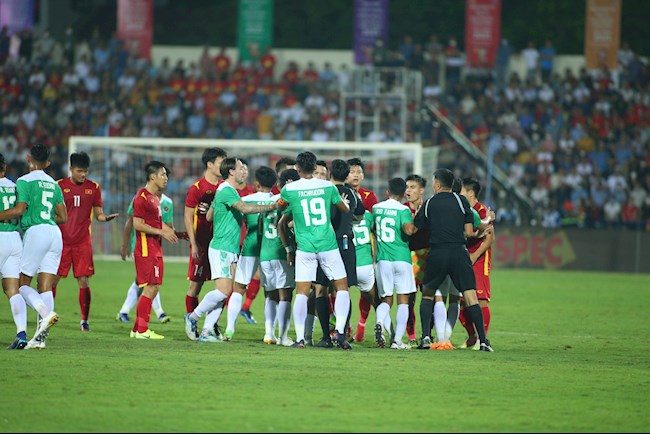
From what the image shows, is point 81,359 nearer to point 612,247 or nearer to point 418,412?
point 418,412

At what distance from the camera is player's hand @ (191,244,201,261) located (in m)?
12.7

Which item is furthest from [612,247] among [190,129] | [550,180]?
[190,129]

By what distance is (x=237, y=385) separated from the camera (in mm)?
9188

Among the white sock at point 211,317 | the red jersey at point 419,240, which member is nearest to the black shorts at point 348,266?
the red jersey at point 419,240

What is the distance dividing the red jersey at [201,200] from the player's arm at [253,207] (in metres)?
0.76

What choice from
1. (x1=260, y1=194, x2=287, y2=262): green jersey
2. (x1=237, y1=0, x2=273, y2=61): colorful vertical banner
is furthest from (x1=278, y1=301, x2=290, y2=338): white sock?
(x1=237, y1=0, x2=273, y2=61): colorful vertical banner

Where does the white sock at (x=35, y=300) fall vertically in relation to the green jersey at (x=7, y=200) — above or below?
below

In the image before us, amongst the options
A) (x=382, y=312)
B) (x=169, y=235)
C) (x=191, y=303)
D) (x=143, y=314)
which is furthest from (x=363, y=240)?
(x=143, y=314)

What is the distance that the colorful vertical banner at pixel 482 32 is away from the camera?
34.2 metres

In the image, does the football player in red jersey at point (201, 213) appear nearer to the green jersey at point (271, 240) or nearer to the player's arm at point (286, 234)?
the green jersey at point (271, 240)

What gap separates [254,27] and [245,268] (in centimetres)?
2339

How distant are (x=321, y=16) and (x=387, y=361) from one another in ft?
126

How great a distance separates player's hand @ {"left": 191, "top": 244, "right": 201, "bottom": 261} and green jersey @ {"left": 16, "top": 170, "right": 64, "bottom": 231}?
1845mm

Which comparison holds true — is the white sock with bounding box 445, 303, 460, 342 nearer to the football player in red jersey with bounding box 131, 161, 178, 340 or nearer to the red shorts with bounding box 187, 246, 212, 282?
the red shorts with bounding box 187, 246, 212, 282
